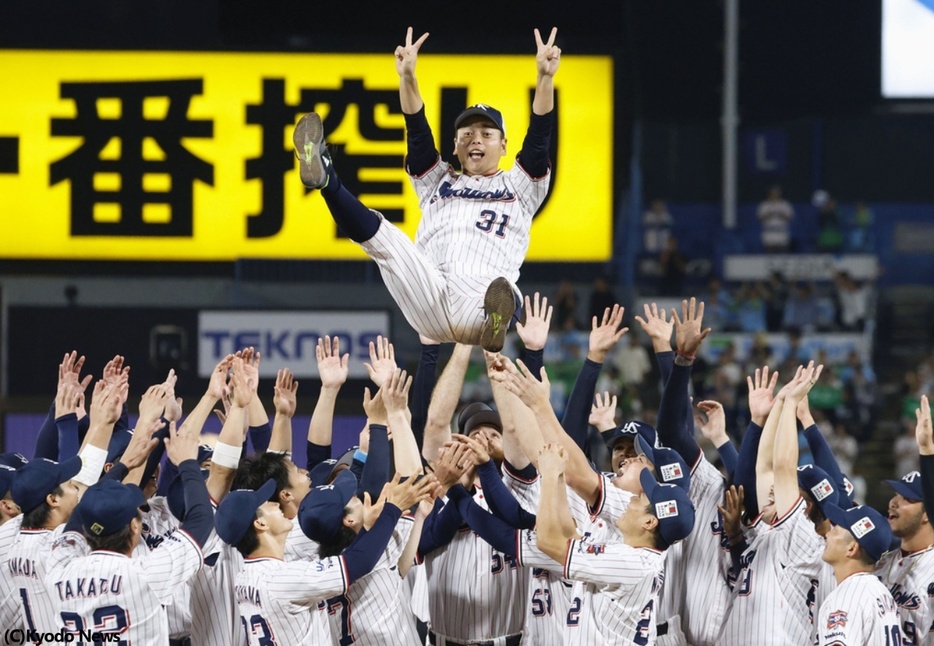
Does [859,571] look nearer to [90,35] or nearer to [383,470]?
[383,470]

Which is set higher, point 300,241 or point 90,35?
point 90,35

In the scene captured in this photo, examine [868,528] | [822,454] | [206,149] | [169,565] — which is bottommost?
[169,565]

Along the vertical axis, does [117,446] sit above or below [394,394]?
below

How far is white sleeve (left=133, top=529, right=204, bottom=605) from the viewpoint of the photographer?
18.8ft

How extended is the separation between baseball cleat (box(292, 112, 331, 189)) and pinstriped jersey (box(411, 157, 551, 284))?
1092 millimetres

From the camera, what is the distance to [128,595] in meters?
5.70

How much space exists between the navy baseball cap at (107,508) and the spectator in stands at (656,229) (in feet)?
56.3

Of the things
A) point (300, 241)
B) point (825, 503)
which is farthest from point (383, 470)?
point (300, 241)

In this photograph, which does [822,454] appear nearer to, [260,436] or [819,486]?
[819,486]

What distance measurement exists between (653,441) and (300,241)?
10.2 metres

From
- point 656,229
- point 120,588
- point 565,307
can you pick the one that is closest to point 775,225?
point 656,229

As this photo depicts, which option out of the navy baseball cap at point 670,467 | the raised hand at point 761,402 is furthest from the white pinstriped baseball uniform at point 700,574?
the navy baseball cap at point 670,467

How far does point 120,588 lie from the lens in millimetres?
5684

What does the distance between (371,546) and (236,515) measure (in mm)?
571
